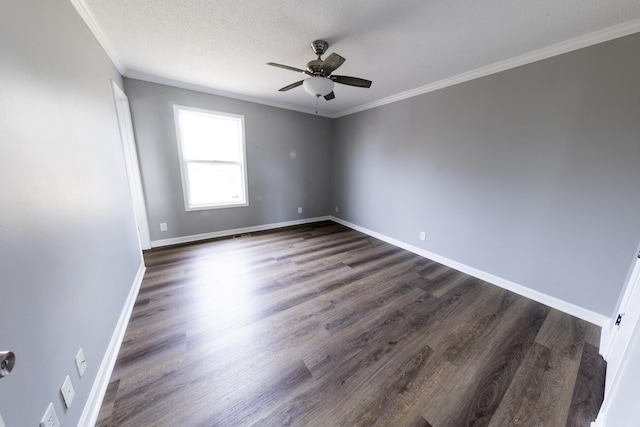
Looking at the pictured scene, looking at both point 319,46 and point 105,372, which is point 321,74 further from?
point 105,372

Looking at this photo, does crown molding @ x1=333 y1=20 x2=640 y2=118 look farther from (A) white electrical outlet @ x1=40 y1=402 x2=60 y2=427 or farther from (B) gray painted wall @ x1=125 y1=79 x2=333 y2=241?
(A) white electrical outlet @ x1=40 y1=402 x2=60 y2=427

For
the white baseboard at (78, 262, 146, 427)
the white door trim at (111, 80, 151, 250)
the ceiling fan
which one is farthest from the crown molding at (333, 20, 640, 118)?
the white baseboard at (78, 262, 146, 427)

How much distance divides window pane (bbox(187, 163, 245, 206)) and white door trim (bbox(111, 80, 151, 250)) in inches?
24.9

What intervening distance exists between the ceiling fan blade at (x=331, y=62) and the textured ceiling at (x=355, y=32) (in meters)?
0.26

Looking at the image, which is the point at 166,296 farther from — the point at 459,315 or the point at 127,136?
the point at 459,315

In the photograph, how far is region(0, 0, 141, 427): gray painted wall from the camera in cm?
74

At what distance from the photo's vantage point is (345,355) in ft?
4.99

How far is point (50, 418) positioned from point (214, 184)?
320cm

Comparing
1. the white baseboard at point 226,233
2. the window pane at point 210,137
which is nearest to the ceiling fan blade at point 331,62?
the window pane at point 210,137

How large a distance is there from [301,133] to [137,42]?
8.66 ft

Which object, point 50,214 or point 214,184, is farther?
point 214,184

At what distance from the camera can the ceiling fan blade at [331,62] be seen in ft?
5.68

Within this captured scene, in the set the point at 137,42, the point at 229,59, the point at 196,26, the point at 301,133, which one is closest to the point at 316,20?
the point at 196,26

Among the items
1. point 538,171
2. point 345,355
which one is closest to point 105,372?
point 345,355
